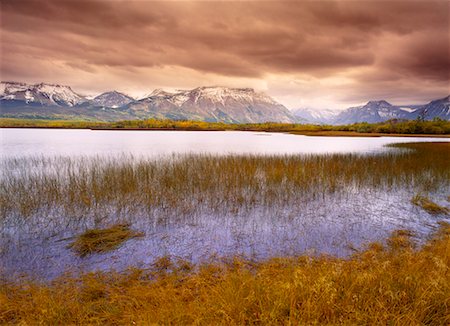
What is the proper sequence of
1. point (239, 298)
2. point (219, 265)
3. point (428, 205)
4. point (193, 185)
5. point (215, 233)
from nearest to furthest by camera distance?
point (239, 298)
point (219, 265)
point (215, 233)
point (428, 205)
point (193, 185)

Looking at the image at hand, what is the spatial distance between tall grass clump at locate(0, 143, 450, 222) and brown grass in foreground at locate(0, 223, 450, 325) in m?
5.99

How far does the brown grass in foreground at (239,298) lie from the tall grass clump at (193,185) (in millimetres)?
5987

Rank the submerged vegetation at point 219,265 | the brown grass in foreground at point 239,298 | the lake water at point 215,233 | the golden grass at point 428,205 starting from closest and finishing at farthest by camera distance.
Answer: the brown grass in foreground at point 239,298 → the submerged vegetation at point 219,265 → the lake water at point 215,233 → the golden grass at point 428,205

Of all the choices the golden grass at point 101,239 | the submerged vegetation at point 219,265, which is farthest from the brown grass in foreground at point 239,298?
the golden grass at point 101,239

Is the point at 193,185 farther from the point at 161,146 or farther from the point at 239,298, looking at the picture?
the point at 161,146

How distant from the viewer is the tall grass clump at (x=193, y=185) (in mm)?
13242

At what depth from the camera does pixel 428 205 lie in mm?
14031

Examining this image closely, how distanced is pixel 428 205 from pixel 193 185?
14562 mm

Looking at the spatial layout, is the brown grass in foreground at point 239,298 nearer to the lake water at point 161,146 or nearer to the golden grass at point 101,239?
the golden grass at point 101,239

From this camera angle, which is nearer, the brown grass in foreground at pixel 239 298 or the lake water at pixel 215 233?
the brown grass in foreground at pixel 239 298

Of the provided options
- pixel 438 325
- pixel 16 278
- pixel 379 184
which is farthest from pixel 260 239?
pixel 379 184

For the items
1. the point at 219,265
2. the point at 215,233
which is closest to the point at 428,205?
the point at 215,233

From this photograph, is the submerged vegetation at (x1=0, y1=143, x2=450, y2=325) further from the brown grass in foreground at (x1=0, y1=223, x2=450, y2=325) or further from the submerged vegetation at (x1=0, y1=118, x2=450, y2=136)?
the submerged vegetation at (x1=0, y1=118, x2=450, y2=136)

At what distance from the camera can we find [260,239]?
1009 cm
